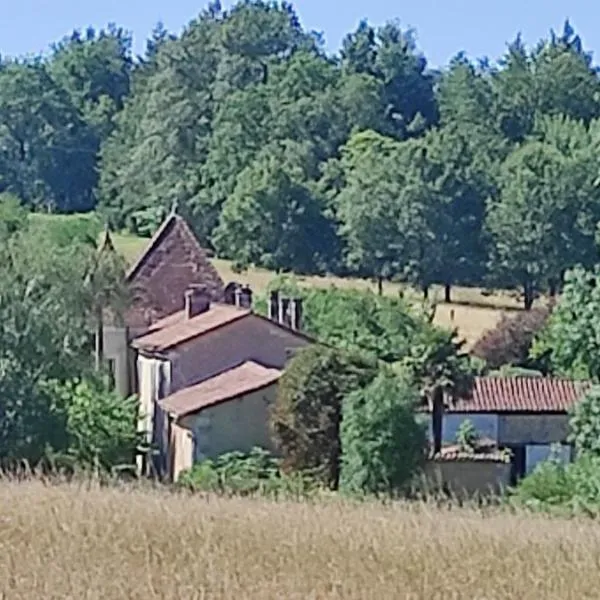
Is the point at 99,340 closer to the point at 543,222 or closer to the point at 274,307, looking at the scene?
the point at 274,307

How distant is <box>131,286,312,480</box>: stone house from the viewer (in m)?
31.7

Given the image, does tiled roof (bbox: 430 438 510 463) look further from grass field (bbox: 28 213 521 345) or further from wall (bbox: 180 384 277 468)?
grass field (bbox: 28 213 521 345)

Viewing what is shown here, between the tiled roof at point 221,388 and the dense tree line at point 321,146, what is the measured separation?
26628mm

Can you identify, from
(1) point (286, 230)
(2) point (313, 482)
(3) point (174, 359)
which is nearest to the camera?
(2) point (313, 482)

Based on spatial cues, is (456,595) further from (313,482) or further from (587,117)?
(587,117)

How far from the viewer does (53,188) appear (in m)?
83.6

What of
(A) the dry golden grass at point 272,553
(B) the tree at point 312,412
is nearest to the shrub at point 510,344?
(B) the tree at point 312,412

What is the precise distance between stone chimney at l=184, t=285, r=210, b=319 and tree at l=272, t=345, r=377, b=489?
991 cm

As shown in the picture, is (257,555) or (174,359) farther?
(174,359)

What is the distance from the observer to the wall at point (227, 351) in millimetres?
36062

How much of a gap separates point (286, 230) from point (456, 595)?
59368 mm

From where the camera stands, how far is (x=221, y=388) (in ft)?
108

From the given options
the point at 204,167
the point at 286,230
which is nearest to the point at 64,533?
the point at 286,230

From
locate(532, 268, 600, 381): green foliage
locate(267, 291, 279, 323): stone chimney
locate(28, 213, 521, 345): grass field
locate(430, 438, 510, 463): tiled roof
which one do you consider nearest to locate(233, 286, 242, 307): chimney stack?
locate(267, 291, 279, 323): stone chimney
